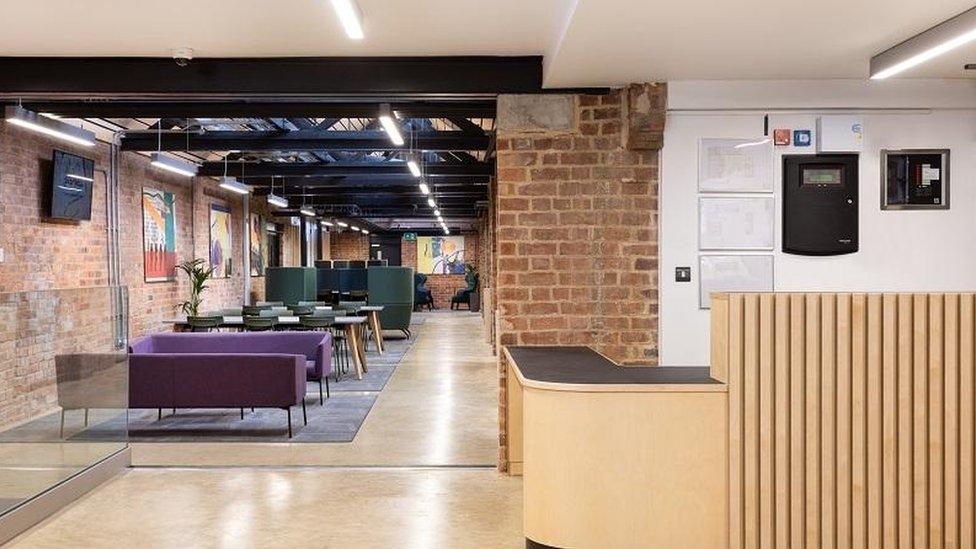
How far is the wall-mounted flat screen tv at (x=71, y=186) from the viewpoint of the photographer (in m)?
7.36

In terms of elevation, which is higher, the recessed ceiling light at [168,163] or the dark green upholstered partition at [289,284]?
the recessed ceiling light at [168,163]

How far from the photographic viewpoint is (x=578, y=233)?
476cm

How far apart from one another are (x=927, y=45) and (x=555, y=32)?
197cm

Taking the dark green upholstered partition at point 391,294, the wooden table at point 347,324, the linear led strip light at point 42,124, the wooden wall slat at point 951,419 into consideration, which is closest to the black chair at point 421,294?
the dark green upholstered partition at point 391,294

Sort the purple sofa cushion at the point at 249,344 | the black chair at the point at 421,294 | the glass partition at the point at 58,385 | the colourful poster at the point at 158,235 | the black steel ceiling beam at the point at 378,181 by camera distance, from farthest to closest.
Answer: the black chair at the point at 421,294 → the black steel ceiling beam at the point at 378,181 → the colourful poster at the point at 158,235 → the purple sofa cushion at the point at 249,344 → the glass partition at the point at 58,385

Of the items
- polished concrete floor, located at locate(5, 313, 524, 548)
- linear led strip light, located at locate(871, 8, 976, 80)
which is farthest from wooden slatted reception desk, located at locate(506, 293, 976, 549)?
linear led strip light, located at locate(871, 8, 976, 80)

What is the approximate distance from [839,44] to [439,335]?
37.4 feet

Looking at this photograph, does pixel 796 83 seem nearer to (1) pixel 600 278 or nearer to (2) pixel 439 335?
(1) pixel 600 278

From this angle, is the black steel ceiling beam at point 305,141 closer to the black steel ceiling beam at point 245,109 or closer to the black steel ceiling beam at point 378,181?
the black steel ceiling beam at point 245,109

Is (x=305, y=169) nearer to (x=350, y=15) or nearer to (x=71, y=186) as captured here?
(x=71, y=186)

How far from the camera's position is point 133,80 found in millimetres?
4699

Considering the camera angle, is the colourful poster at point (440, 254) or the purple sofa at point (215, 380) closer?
the purple sofa at point (215, 380)

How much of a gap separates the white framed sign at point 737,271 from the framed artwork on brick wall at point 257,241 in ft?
37.4

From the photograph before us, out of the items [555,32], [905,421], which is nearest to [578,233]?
[555,32]
